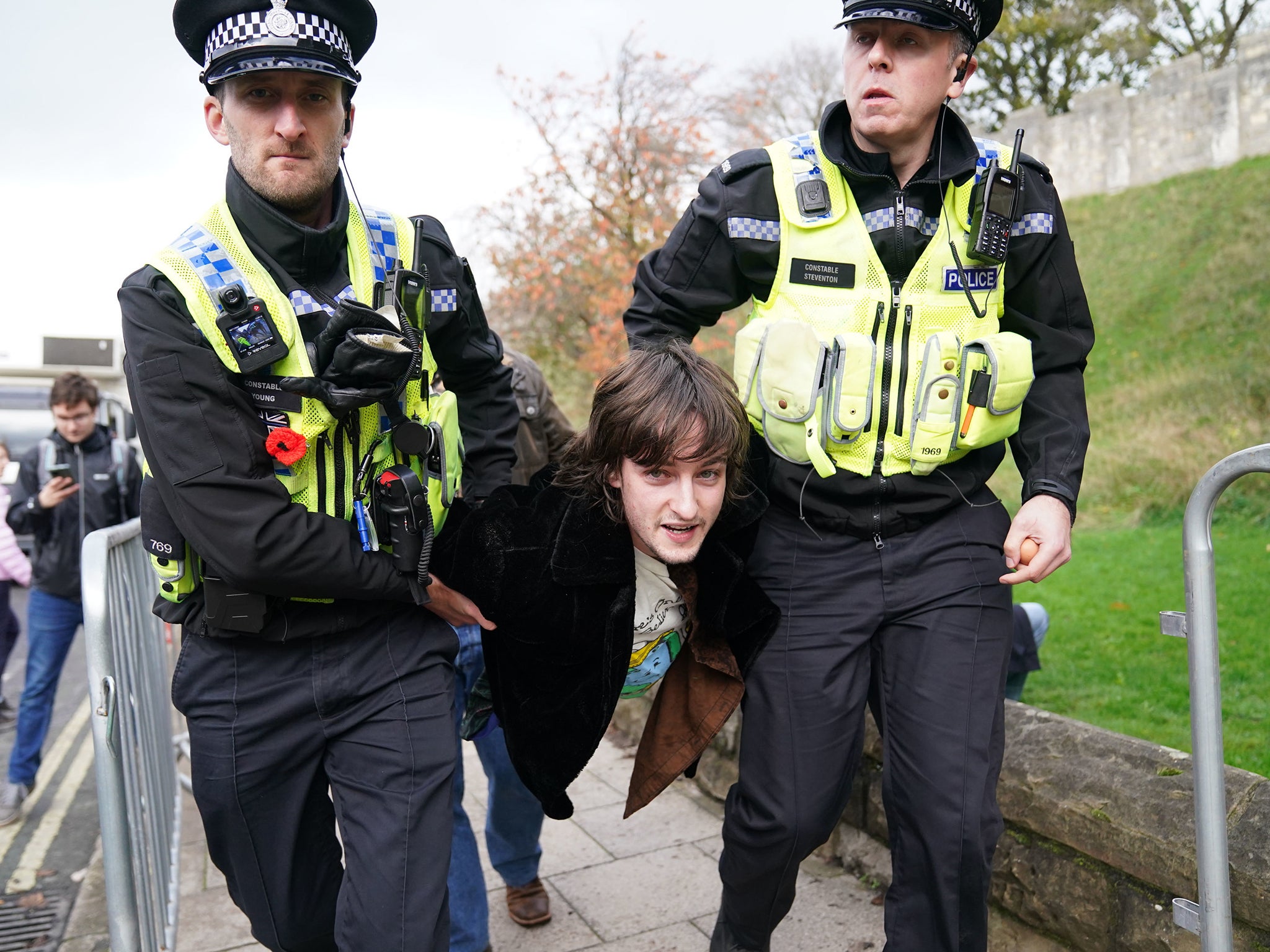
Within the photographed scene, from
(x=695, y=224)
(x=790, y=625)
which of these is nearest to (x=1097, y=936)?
(x=790, y=625)

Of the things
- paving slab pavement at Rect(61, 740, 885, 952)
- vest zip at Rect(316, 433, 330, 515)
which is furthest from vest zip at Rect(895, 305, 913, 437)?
paving slab pavement at Rect(61, 740, 885, 952)

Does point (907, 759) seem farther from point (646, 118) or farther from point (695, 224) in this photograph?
point (646, 118)

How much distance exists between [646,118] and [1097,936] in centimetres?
1281

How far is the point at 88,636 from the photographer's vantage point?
2635 millimetres

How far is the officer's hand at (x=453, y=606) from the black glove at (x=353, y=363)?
497 mm

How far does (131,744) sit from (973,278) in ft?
8.19

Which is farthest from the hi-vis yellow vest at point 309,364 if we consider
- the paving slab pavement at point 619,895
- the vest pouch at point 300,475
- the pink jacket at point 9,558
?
the pink jacket at point 9,558

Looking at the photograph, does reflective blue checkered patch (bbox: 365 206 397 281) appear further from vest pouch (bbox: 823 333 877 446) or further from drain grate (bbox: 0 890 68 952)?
drain grate (bbox: 0 890 68 952)

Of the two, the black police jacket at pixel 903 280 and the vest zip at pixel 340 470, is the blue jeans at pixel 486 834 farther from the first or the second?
the black police jacket at pixel 903 280

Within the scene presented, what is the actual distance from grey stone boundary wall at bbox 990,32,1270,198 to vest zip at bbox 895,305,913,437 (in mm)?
21404

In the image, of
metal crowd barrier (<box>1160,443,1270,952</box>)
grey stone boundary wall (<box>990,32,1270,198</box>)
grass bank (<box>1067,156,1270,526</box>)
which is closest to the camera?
metal crowd barrier (<box>1160,443,1270,952</box>)

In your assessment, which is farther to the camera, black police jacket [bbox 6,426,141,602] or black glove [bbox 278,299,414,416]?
black police jacket [bbox 6,426,141,602]

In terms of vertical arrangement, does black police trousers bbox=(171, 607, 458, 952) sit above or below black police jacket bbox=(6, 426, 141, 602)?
below

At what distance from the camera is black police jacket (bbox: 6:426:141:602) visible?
20.0 feet
